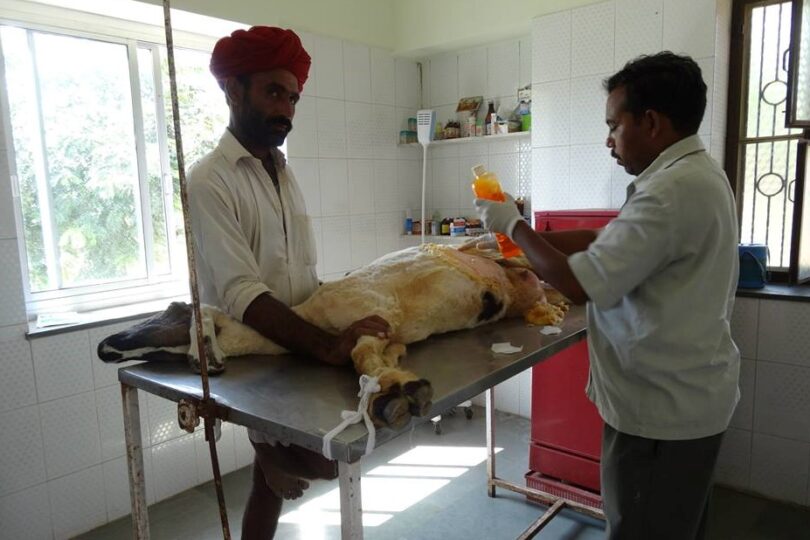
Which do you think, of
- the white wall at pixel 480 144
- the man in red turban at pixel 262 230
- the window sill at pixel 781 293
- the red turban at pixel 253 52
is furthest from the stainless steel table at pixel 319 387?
the white wall at pixel 480 144

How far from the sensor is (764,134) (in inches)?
98.7

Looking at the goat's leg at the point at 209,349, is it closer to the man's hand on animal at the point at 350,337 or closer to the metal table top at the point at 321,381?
the metal table top at the point at 321,381

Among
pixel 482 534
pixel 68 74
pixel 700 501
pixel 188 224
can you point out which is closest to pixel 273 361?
pixel 188 224

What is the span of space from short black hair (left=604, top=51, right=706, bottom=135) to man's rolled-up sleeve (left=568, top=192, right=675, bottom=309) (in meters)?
0.22

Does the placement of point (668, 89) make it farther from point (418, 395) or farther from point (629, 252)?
point (418, 395)

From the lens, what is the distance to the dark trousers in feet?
4.33

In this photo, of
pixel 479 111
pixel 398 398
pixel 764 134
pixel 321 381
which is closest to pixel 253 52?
pixel 321 381

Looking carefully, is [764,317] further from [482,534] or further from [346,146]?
[346,146]

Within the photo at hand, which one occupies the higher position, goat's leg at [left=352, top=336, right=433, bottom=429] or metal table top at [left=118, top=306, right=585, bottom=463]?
goat's leg at [left=352, top=336, right=433, bottom=429]

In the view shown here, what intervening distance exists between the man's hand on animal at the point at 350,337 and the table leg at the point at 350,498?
1.26 feet

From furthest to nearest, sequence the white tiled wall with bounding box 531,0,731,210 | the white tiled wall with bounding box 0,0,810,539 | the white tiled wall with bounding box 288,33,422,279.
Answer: the white tiled wall with bounding box 288,33,422,279 < the white tiled wall with bounding box 531,0,731,210 < the white tiled wall with bounding box 0,0,810,539

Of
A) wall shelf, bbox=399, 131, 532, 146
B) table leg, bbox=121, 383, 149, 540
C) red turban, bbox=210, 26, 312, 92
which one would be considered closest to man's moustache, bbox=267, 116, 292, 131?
red turban, bbox=210, 26, 312, 92

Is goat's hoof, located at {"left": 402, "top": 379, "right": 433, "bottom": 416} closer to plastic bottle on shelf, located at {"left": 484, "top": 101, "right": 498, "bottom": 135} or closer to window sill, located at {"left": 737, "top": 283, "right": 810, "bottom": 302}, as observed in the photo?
window sill, located at {"left": 737, "top": 283, "right": 810, "bottom": 302}

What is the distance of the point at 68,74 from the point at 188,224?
1.85 metres
